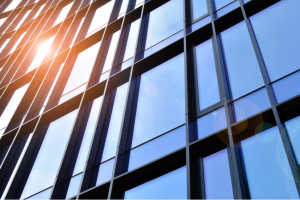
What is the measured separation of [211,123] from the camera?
771 centimetres

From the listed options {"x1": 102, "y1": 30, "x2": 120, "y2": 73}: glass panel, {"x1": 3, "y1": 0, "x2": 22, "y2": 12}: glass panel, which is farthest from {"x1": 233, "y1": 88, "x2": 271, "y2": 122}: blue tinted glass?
{"x1": 3, "y1": 0, "x2": 22, "y2": 12}: glass panel

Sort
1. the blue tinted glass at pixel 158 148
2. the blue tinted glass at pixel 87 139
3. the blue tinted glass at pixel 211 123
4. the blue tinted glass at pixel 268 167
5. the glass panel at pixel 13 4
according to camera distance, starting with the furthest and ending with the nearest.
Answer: the glass panel at pixel 13 4 < the blue tinted glass at pixel 87 139 < the blue tinted glass at pixel 158 148 < the blue tinted glass at pixel 211 123 < the blue tinted glass at pixel 268 167

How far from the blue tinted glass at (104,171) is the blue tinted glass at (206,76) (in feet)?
10.7

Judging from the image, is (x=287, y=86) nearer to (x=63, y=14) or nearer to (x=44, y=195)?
(x=44, y=195)

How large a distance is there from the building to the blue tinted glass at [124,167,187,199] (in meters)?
0.03

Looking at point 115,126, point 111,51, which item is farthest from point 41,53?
point 115,126

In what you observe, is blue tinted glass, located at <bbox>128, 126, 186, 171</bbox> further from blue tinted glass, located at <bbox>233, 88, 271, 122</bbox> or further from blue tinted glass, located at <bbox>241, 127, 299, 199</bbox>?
blue tinted glass, located at <bbox>241, 127, 299, 199</bbox>

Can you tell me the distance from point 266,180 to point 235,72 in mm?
3560

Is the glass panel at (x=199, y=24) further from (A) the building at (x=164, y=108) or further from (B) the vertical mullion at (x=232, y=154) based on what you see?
(B) the vertical mullion at (x=232, y=154)

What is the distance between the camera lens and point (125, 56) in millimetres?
13156

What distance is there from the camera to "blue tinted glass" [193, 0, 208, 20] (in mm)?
11812

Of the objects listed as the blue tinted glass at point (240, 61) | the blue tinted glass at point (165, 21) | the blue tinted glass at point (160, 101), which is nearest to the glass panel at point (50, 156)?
the blue tinted glass at point (160, 101)

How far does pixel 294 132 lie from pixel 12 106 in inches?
596

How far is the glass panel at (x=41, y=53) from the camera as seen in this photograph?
59.3 feet
